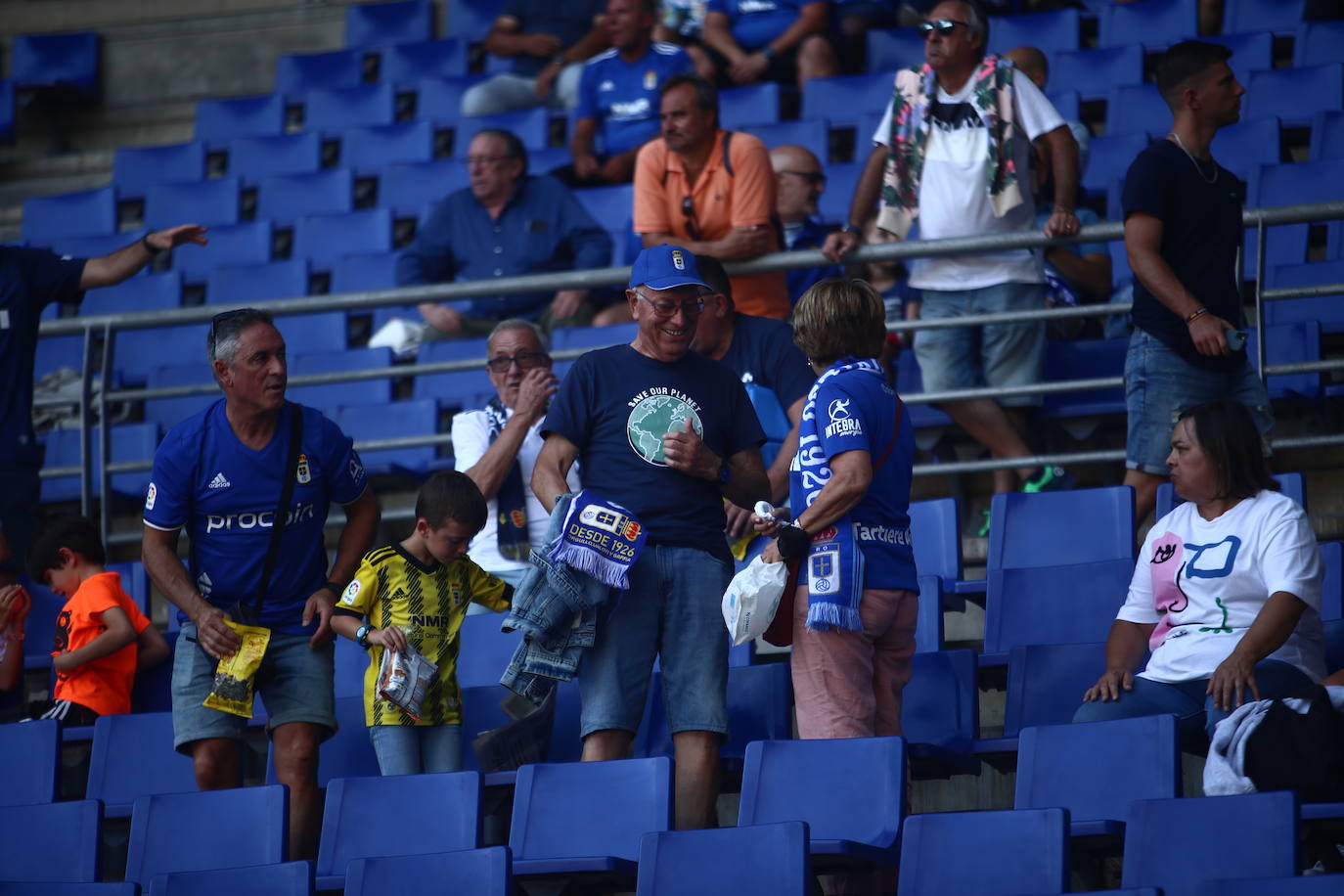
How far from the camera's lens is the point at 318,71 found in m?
9.98

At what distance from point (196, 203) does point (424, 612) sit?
5.15m

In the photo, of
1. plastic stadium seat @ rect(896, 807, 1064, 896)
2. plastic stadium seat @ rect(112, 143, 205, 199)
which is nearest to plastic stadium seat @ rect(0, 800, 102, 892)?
plastic stadium seat @ rect(896, 807, 1064, 896)

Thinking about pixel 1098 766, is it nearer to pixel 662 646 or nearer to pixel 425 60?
pixel 662 646

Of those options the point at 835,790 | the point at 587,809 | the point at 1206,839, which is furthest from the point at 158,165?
the point at 1206,839

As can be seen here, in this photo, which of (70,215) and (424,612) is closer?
(424,612)

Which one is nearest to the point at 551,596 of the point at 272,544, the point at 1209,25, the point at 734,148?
the point at 272,544

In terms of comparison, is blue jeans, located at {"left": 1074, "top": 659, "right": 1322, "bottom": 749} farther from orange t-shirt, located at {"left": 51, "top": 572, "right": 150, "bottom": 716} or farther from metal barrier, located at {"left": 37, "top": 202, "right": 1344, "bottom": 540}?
orange t-shirt, located at {"left": 51, "top": 572, "right": 150, "bottom": 716}

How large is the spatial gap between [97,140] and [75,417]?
3666 mm

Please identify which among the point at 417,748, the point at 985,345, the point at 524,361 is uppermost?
the point at 985,345

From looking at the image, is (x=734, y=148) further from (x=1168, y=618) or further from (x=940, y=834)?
(x=940, y=834)

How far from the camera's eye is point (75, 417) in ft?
23.7

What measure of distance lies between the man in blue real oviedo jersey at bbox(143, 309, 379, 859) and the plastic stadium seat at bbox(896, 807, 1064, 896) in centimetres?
171

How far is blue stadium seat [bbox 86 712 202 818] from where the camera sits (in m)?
4.78

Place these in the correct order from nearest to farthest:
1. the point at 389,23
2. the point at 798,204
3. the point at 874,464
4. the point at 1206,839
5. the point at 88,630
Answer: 1. the point at 1206,839
2. the point at 874,464
3. the point at 88,630
4. the point at 798,204
5. the point at 389,23
